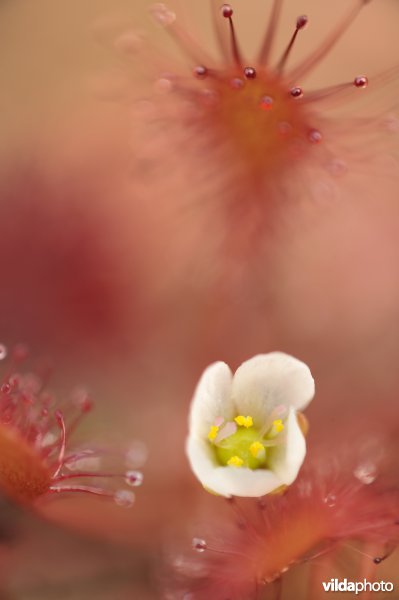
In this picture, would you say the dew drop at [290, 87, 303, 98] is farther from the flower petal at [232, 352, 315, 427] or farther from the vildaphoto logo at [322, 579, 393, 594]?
the vildaphoto logo at [322, 579, 393, 594]

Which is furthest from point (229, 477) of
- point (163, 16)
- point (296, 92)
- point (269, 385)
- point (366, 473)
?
point (163, 16)

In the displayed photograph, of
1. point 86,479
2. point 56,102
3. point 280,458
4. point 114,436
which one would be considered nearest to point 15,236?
point 56,102

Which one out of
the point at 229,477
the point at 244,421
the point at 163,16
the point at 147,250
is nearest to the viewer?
the point at 229,477

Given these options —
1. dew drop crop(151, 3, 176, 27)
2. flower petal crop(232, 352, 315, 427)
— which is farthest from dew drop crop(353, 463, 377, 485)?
dew drop crop(151, 3, 176, 27)

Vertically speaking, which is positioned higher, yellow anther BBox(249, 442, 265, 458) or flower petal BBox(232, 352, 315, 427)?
flower petal BBox(232, 352, 315, 427)

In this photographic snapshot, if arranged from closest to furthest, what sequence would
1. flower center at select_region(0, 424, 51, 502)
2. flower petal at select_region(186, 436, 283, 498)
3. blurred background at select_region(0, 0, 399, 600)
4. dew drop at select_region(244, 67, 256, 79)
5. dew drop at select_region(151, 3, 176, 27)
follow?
flower petal at select_region(186, 436, 283, 498)
flower center at select_region(0, 424, 51, 502)
dew drop at select_region(244, 67, 256, 79)
dew drop at select_region(151, 3, 176, 27)
blurred background at select_region(0, 0, 399, 600)

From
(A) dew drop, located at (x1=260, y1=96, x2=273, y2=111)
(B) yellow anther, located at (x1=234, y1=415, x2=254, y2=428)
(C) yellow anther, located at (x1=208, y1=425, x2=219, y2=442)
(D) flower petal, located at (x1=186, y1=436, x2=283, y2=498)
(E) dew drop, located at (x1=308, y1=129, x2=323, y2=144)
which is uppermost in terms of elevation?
(E) dew drop, located at (x1=308, y1=129, x2=323, y2=144)

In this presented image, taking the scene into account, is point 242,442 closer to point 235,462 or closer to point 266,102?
point 235,462

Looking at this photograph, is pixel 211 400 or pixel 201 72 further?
pixel 201 72
